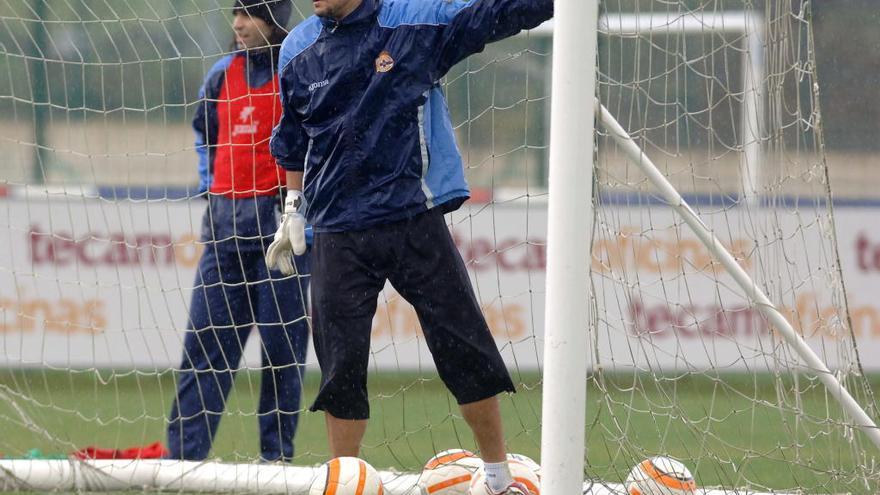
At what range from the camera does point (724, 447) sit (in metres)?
5.57

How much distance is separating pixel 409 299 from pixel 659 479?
99cm

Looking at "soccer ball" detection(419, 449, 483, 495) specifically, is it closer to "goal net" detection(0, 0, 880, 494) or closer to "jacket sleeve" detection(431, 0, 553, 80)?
"goal net" detection(0, 0, 880, 494)

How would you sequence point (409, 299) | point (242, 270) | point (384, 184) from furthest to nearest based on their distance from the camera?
1. point (242, 270)
2. point (409, 299)
3. point (384, 184)

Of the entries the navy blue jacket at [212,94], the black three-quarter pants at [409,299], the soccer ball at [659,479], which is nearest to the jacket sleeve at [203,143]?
the navy blue jacket at [212,94]

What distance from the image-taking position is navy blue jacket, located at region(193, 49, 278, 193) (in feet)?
16.9

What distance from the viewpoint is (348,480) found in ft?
13.2

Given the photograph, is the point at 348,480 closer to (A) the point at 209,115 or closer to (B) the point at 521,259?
(A) the point at 209,115

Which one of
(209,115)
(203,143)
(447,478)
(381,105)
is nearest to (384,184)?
(381,105)

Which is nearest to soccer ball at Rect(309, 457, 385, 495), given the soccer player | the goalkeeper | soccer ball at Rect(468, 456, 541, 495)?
the goalkeeper

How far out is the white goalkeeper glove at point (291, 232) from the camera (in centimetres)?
433

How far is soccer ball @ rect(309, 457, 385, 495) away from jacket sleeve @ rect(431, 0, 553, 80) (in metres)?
1.23

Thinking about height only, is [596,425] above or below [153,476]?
above

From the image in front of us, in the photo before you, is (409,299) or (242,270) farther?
(242,270)

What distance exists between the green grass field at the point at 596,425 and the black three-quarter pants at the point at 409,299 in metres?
0.40
